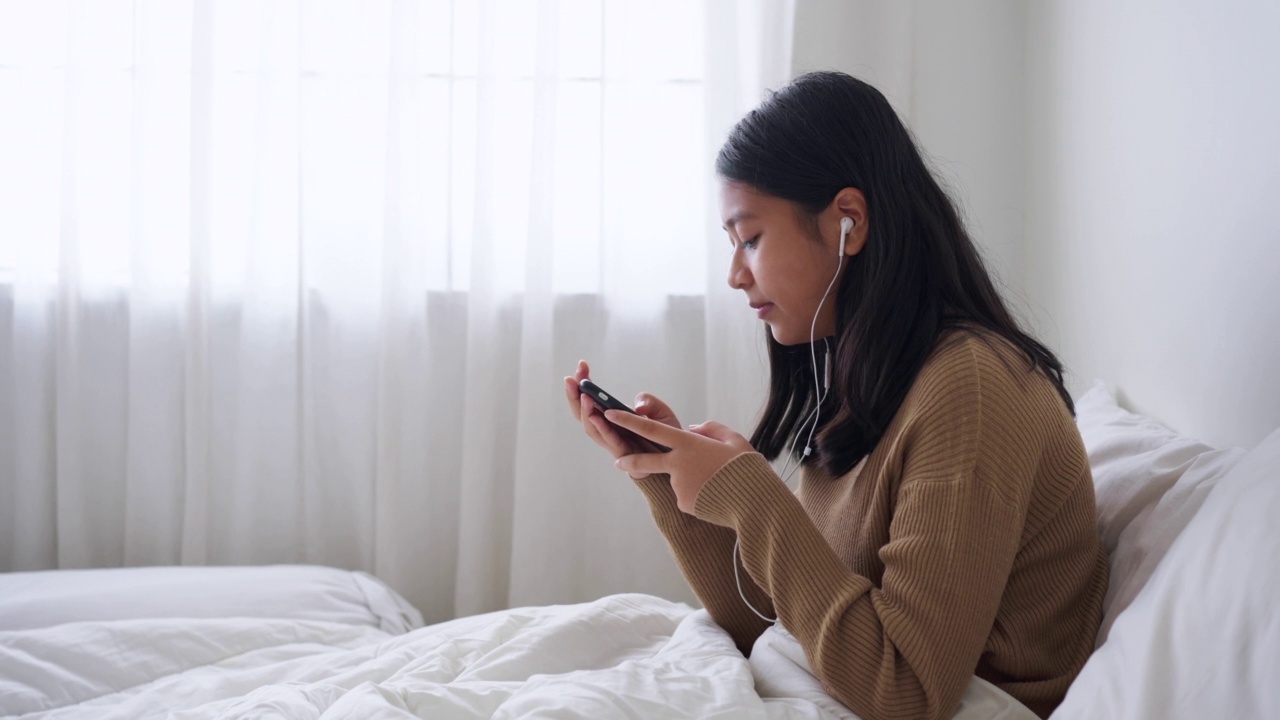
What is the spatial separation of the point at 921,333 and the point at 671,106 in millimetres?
1261

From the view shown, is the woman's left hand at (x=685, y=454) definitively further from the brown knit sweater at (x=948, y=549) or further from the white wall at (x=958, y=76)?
the white wall at (x=958, y=76)

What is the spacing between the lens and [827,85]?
1.12 meters

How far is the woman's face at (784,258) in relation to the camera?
1115 millimetres

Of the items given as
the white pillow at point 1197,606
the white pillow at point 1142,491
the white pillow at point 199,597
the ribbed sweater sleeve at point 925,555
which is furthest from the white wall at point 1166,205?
the white pillow at point 199,597

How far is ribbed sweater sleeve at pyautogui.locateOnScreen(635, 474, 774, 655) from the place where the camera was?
1228mm

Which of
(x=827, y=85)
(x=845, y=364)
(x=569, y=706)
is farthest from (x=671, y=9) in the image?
(x=569, y=706)

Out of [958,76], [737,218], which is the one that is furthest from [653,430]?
[958,76]

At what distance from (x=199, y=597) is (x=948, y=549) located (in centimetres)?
121

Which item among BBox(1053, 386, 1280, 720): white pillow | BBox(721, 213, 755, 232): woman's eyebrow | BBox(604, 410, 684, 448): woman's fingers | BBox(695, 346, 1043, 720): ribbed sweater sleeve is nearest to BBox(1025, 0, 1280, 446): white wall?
BBox(1053, 386, 1280, 720): white pillow

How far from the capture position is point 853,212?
3.57ft

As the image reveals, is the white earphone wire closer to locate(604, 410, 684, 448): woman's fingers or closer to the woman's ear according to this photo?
the woman's ear

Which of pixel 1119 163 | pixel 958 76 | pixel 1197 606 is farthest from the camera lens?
pixel 958 76

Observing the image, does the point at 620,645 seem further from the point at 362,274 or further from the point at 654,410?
the point at 362,274

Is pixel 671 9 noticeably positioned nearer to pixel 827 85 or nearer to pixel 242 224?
pixel 242 224
